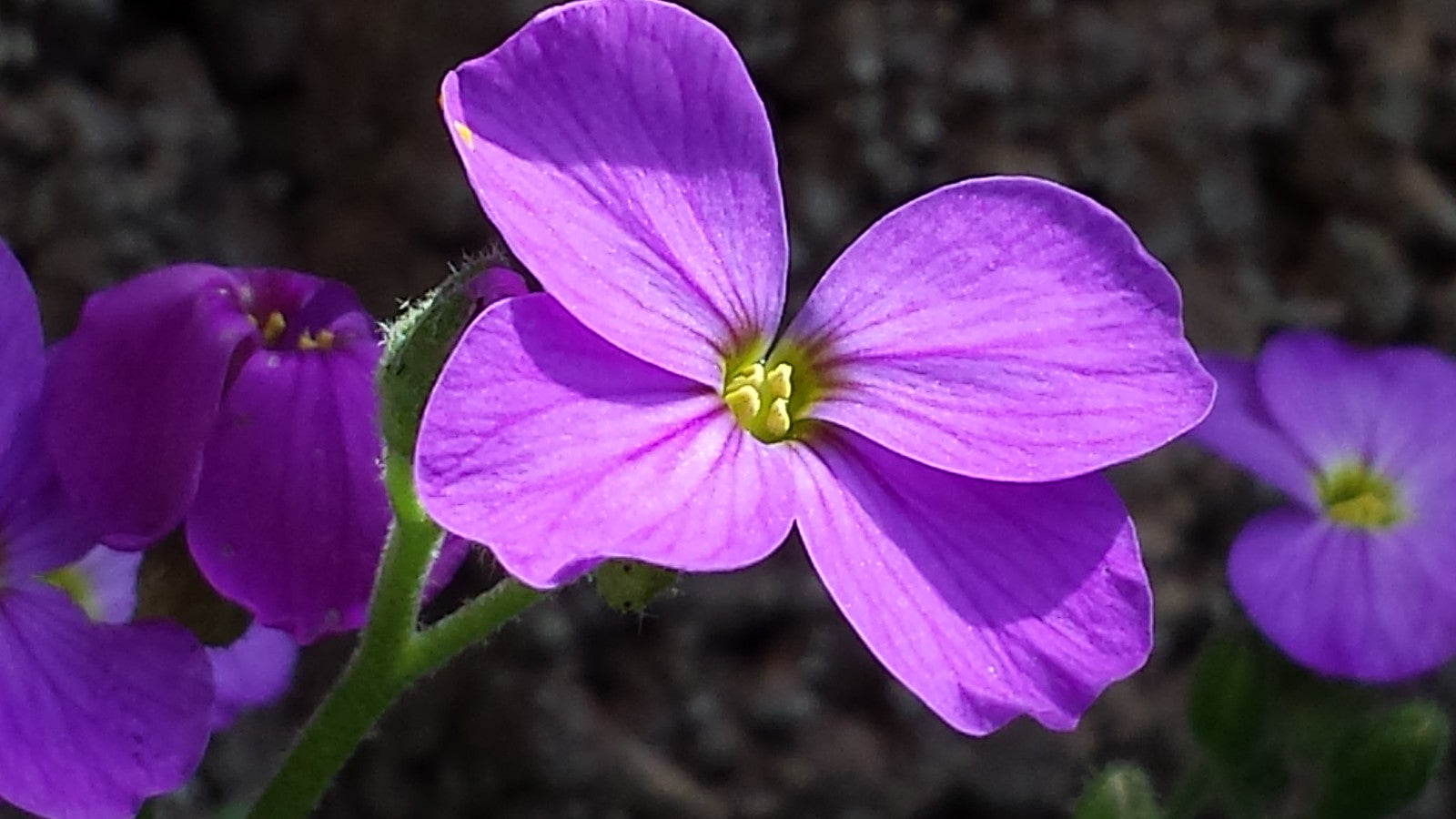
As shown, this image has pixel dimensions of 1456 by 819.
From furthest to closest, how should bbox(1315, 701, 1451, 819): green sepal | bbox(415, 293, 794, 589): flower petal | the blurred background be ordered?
the blurred background
bbox(1315, 701, 1451, 819): green sepal
bbox(415, 293, 794, 589): flower petal

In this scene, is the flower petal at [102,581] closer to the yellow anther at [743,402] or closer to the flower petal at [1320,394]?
the yellow anther at [743,402]

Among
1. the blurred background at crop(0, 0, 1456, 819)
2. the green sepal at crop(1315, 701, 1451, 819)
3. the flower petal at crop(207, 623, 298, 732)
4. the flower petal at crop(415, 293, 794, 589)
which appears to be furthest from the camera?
the blurred background at crop(0, 0, 1456, 819)

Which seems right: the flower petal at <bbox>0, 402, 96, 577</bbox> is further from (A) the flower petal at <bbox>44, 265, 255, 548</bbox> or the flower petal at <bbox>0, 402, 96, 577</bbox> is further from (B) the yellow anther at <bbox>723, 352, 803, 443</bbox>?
(B) the yellow anther at <bbox>723, 352, 803, 443</bbox>

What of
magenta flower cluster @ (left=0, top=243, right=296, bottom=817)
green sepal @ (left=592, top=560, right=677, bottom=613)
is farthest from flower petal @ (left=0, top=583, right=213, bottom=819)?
green sepal @ (left=592, top=560, right=677, bottom=613)

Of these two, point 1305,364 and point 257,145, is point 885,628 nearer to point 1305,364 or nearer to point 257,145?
point 1305,364

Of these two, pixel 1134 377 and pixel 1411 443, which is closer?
pixel 1134 377

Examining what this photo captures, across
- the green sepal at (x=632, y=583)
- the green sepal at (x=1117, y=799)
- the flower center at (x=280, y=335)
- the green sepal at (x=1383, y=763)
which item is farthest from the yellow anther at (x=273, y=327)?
the green sepal at (x=1383, y=763)

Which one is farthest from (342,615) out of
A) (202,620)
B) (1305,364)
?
(1305,364)
